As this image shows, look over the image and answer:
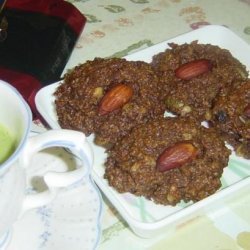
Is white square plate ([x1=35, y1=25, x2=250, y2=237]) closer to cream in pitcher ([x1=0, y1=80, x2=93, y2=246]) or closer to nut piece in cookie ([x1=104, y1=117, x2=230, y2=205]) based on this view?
nut piece in cookie ([x1=104, y1=117, x2=230, y2=205])

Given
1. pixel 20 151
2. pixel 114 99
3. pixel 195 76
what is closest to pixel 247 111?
pixel 195 76

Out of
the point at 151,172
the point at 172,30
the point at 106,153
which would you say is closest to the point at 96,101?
the point at 106,153

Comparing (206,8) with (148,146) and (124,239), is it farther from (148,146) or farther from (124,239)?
(124,239)

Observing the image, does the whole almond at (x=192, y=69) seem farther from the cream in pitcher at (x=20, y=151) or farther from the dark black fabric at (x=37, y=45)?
the cream in pitcher at (x=20, y=151)

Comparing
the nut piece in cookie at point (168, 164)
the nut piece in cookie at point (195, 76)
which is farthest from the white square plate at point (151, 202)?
the nut piece in cookie at point (195, 76)

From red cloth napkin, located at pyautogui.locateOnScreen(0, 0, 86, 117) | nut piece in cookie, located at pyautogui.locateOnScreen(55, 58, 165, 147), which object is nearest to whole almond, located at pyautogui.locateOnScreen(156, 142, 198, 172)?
nut piece in cookie, located at pyautogui.locateOnScreen(55, 58, 165, 147)
